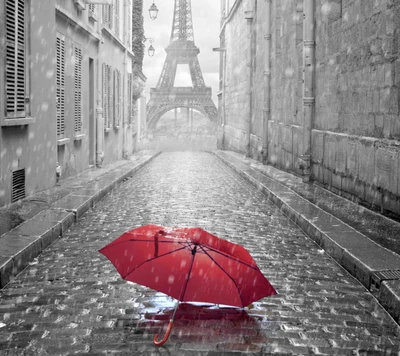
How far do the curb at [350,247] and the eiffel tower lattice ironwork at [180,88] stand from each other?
43.2 meters

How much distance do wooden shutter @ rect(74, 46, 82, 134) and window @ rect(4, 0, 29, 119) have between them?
434 cm

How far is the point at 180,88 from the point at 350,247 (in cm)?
4776

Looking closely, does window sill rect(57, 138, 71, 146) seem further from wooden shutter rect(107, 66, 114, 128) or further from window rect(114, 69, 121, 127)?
window rect(114, 69, 121, 127)

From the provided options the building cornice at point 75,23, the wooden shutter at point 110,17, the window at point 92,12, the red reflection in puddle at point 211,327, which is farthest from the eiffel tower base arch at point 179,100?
the red reflection in puddle at point 211,327

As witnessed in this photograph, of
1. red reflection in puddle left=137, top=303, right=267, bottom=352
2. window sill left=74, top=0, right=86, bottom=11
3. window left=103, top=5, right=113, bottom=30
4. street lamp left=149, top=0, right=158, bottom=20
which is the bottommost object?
red reflection in puddle left=137, top=303, right=267, bottom=352

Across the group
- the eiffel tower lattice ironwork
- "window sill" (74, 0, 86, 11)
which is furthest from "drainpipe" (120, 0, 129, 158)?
the eiffel tower lattice ironwork

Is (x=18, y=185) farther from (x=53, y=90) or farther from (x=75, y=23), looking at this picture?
(x=75, y=23)

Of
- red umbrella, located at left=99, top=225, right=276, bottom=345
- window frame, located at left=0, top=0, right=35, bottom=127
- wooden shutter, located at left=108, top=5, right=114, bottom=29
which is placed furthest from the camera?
wooden shutter, located at left=108, top=5, right=114, bottom=29

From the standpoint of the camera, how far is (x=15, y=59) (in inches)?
322

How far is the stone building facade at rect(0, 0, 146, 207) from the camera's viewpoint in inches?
316

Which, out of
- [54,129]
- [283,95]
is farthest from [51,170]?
[283,95]

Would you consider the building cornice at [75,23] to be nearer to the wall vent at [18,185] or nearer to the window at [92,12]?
the window at [92,12]

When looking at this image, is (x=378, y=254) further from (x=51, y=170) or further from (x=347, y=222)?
(x=51, y=170)

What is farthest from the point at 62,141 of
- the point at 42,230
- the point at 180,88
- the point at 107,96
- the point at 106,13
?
the point at 180,88
